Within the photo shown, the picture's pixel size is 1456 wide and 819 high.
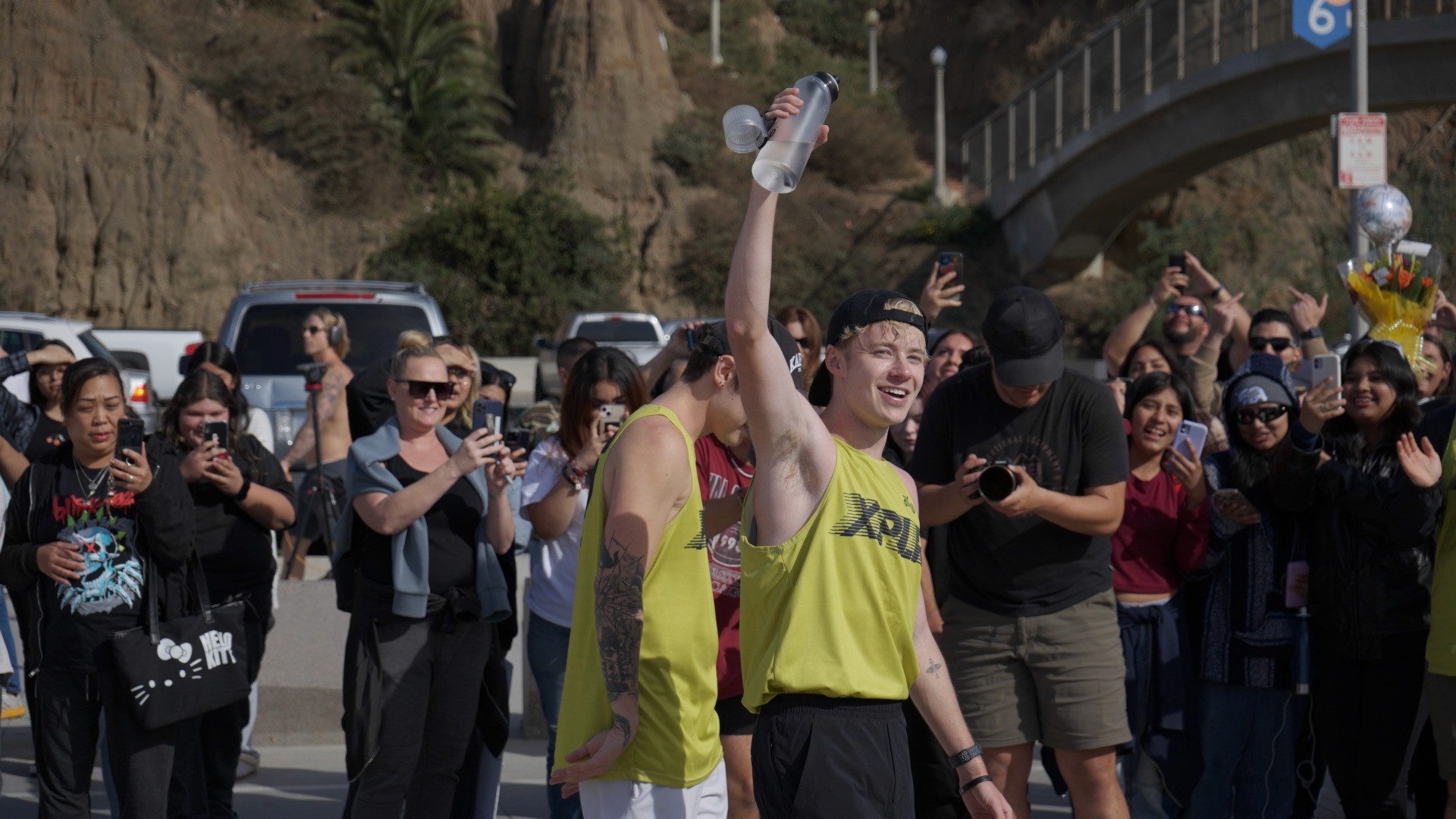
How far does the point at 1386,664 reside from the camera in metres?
5.26

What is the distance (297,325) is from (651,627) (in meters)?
9.37

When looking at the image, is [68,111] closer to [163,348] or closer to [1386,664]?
[163,348]

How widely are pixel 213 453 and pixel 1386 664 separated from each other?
4549 mm

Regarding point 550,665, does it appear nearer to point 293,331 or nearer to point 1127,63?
point 293,331

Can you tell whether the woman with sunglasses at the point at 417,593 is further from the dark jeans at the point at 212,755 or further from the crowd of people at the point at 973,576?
the dark jeans at the point at 212,755

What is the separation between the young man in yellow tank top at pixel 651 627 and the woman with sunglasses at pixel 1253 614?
102 inches

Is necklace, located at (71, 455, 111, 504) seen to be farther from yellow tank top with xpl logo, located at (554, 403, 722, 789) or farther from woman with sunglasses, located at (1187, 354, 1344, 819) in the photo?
woman with sunglasses, located at (1187, 354, 1344, 819)

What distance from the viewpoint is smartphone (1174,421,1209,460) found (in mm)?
5508

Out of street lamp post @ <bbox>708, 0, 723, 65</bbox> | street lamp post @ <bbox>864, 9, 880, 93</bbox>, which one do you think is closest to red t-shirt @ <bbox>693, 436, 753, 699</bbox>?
street lamp post @ <bbox>864, 9, 880, 93</bbox>

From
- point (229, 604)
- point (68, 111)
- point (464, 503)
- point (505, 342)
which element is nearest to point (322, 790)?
point (229, 604)

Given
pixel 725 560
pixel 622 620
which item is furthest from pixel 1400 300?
pixel 622 620

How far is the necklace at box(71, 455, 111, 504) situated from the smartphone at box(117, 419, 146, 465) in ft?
0.77

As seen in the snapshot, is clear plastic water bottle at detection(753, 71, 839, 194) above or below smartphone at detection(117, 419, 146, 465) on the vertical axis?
above

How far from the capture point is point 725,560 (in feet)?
15.5
